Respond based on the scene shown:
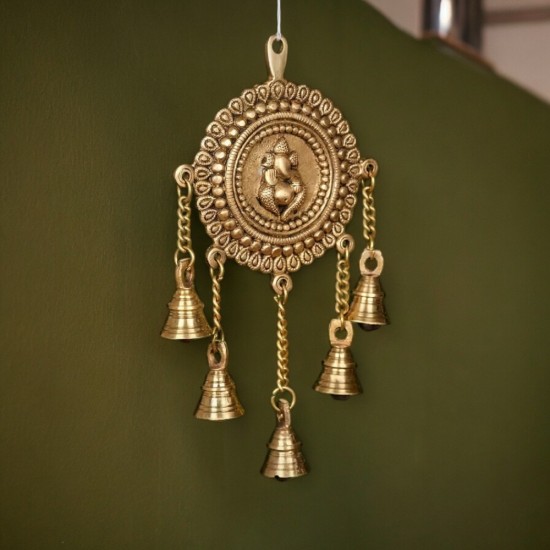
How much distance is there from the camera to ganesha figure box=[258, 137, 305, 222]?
1.15 m

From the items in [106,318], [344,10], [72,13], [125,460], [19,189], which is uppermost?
[344,10]

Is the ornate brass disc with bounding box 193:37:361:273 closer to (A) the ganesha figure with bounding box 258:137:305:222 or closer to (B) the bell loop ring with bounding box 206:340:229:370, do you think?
(A) the ganesha figure with bounding box 258:137:305:222

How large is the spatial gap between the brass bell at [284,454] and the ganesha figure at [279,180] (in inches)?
14.0

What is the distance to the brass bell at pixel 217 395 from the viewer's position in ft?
3.67

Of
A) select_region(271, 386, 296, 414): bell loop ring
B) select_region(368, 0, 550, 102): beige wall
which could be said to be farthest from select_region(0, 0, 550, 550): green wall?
select_region(368, 0, 550, 102): beige wall

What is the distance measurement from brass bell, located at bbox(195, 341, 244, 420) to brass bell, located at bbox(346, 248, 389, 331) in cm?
27

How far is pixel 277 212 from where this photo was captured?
3.84ft

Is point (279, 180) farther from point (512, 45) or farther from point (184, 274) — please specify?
point (512, 45)

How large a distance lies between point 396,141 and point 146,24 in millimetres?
573

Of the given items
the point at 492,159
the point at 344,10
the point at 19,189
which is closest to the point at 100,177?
the point at 19,189

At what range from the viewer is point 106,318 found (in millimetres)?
1139

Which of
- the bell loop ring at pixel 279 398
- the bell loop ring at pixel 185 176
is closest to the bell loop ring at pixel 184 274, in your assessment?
the bell loop ring at pixel 185 176

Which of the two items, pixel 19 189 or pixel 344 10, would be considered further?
pixel 344 10

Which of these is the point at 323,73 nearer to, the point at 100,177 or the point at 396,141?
the point at 396,141
